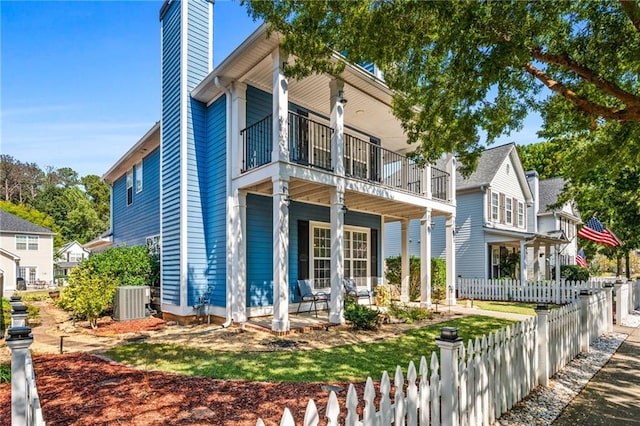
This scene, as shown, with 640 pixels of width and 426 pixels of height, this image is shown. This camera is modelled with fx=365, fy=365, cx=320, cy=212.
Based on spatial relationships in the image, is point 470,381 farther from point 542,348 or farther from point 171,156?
point 171,156

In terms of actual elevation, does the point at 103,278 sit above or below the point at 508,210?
below

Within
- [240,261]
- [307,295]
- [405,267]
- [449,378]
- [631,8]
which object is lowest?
[307,295]

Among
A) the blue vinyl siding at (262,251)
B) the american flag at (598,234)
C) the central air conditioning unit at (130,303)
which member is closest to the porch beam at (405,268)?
the blue vinyl siding at (262,251)

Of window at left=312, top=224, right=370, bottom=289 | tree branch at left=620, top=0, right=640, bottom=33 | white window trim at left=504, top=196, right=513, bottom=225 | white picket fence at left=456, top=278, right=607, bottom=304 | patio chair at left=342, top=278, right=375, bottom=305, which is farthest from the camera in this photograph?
white window trim at left=504, top=196, right=513, bottom=225

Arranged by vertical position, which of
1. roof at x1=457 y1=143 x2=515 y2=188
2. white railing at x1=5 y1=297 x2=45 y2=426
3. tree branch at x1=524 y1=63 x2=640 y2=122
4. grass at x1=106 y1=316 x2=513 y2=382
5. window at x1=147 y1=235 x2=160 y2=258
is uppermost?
roof at x1=457 y1=143 x2=515 y2=188

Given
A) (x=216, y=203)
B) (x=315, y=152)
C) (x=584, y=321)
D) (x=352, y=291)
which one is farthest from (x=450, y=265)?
(x=216, y=203)

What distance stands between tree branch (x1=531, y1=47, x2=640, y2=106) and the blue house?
4.47 metres

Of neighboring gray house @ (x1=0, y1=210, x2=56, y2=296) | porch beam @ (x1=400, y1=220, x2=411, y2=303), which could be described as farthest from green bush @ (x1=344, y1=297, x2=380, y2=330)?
neighboring gray house @ (x1=0, y1=210, x2=56, y2=296)

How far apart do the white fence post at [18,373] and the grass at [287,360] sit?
2.63 m

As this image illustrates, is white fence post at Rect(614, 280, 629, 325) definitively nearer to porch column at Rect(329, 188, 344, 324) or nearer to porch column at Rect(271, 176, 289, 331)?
porch column at Rect(329, 188, 344, 324)

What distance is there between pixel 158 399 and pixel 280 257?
4021 mm

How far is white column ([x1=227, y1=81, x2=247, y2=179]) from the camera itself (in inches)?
368

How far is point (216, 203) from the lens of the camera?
998 centimetres

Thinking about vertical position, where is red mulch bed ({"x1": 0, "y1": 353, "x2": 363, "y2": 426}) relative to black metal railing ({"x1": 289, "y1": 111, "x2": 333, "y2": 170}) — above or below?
below
